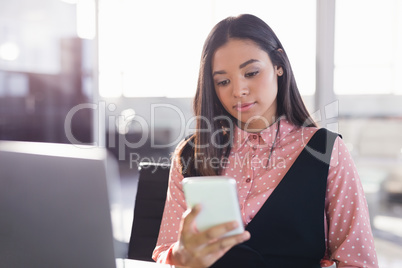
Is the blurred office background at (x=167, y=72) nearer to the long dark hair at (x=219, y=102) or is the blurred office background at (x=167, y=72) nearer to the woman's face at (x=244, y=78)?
the long dark hair at (x=219, y=102)

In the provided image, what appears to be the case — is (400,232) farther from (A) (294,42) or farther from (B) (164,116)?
(B) (164,116)

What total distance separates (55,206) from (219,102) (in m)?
0.82

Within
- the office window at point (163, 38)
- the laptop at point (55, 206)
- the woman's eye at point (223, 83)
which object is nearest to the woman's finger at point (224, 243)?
the laptop at point (55, 206)

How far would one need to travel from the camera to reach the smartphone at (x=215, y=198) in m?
0.74

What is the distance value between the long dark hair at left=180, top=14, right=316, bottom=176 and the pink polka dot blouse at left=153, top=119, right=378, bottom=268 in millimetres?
44

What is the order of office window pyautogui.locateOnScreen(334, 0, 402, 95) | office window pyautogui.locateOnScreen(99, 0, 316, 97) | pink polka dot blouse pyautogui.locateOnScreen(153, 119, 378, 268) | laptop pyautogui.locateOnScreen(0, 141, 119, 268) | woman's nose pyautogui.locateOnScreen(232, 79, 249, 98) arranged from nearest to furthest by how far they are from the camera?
1. laptop pyautogui.locateOnScreen(0, 141, 119, 268)
2. pink polka dot blouse pyautogui.locateOnScreen(153, 119, 378, 268)
3. woman's nose pyautogui.locateOnScreen(232, 79, 249, 98)
4. office window pyautogui.locateOnScreen(334, 0, 402, 95)
5. office window pyautogui.locateOnScreen(99, 0, 316, 97)

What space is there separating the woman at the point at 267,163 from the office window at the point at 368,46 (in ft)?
3.67

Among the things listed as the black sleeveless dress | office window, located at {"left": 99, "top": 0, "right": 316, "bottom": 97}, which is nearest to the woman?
the black sleeveless dress

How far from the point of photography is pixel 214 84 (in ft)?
4.52

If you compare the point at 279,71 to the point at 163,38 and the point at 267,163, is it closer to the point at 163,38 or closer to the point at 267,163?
the point at 267,163

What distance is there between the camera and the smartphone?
2.44 feet

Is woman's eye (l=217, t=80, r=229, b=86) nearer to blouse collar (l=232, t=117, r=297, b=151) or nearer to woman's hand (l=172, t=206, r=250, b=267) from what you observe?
blouse collar (l=232, t=117, r=297, b=151)

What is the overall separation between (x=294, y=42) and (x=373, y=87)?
577 mm

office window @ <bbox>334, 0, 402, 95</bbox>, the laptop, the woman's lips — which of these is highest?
office window @ <bbox>334, 0, 402, 95</bbox>
